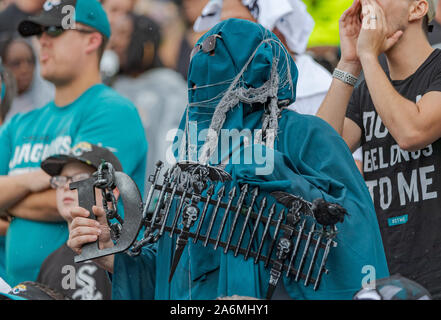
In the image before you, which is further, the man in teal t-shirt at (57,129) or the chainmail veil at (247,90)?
the man in teal t-shirt at (57,129)

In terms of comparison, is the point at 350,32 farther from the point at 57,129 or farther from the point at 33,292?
the point at 33,292

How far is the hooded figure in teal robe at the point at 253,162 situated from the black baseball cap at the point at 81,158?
36.8 inches

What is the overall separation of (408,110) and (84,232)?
1.42m

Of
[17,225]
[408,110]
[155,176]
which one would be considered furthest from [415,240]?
[17,225]

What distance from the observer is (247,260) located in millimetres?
2822

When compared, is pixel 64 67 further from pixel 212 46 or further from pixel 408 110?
pixel 408 110

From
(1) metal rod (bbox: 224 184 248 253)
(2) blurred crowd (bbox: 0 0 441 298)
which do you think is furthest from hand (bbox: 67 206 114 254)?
(2) blurred crowd (bbox: 0 0 441 298)

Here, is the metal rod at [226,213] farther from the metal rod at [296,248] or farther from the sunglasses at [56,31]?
the sunglasses at [56,31]

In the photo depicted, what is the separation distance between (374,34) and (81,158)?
1.53 metres

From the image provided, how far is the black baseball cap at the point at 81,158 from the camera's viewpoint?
412 cm

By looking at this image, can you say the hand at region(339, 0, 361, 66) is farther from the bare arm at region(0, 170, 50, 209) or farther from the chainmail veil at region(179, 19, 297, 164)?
the bare arm at region(0, 170, 50, 209)

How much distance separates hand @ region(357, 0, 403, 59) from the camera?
3.63m

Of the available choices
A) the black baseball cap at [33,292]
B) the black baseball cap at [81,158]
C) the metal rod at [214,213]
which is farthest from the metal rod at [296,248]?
the black baseball cap at [81,158]

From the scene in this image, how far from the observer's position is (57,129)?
452cm
